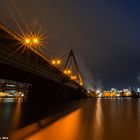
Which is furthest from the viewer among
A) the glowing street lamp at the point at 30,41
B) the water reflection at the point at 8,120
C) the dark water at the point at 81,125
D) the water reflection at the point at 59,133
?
the glowing street lamp at the point at 30,41

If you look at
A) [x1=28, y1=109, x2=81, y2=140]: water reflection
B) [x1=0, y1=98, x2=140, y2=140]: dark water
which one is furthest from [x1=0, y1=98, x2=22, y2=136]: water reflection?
[x1=28, y1=109, x2=81, y2=140]: water reflection

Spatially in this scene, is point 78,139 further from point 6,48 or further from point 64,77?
point 64,77

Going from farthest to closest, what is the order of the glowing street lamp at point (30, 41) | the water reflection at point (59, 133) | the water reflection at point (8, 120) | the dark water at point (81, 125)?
1. the glowing street lamp at point (30, 41)
2. the water reflection at point (8, 120)
3. the dark water at point (81, 125)
4. the water reflection at point (59, 133)

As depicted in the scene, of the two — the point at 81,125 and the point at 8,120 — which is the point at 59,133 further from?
the point at 8,120

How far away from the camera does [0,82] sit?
156 meters

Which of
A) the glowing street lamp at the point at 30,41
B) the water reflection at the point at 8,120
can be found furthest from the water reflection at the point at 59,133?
the glowing street lamp at the point at 30,41

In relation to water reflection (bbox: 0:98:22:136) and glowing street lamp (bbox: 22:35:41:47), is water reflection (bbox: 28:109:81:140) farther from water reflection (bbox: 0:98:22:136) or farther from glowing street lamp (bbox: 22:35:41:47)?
glowing street lamp (bbox: 22:35:41:47)

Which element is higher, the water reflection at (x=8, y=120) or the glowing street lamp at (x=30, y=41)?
the glowing street lamp at (x=30, y=41)

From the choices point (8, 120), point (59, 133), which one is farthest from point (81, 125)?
point (8, 120)

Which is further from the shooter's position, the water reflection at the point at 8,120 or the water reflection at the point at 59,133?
the water reflection at the point at 8,120

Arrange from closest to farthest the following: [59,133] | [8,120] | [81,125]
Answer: [59,133]
[81,125]
[8,120]

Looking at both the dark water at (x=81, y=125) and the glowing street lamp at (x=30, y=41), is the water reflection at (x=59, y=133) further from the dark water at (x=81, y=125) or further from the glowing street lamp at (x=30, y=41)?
the glowing street lamp at (x=30, y=41)

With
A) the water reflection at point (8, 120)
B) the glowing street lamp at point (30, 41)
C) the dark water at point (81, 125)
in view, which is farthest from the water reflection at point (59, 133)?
the glowing street lamp at point (30, 41)

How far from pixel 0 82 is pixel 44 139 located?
508ft
